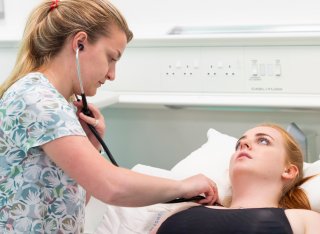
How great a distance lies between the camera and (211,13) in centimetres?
249

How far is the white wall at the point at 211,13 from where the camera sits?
2.36 meters

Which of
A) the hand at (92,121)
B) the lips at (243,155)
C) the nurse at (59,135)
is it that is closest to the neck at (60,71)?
the nurse at (59,135)

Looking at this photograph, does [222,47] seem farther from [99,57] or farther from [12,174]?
[12,174]

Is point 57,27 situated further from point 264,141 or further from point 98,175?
point 264,141

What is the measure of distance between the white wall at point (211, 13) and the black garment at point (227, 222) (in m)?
1.07

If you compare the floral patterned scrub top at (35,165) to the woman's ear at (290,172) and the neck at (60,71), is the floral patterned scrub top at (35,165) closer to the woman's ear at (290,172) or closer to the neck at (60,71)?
the neck at (60,71)

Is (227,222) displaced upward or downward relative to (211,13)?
downward

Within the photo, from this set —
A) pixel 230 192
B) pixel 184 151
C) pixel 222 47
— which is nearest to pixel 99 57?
pixel 230 192

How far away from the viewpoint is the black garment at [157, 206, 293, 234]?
156cm

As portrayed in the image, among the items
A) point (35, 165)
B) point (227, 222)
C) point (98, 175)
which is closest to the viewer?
point (98, 175)

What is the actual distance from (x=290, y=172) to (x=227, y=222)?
0.41m

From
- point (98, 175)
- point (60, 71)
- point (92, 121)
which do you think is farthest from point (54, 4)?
point (98, 175)

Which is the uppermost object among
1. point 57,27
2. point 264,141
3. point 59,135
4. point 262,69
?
point 57,27

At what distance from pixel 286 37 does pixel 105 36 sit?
1.07 metres
